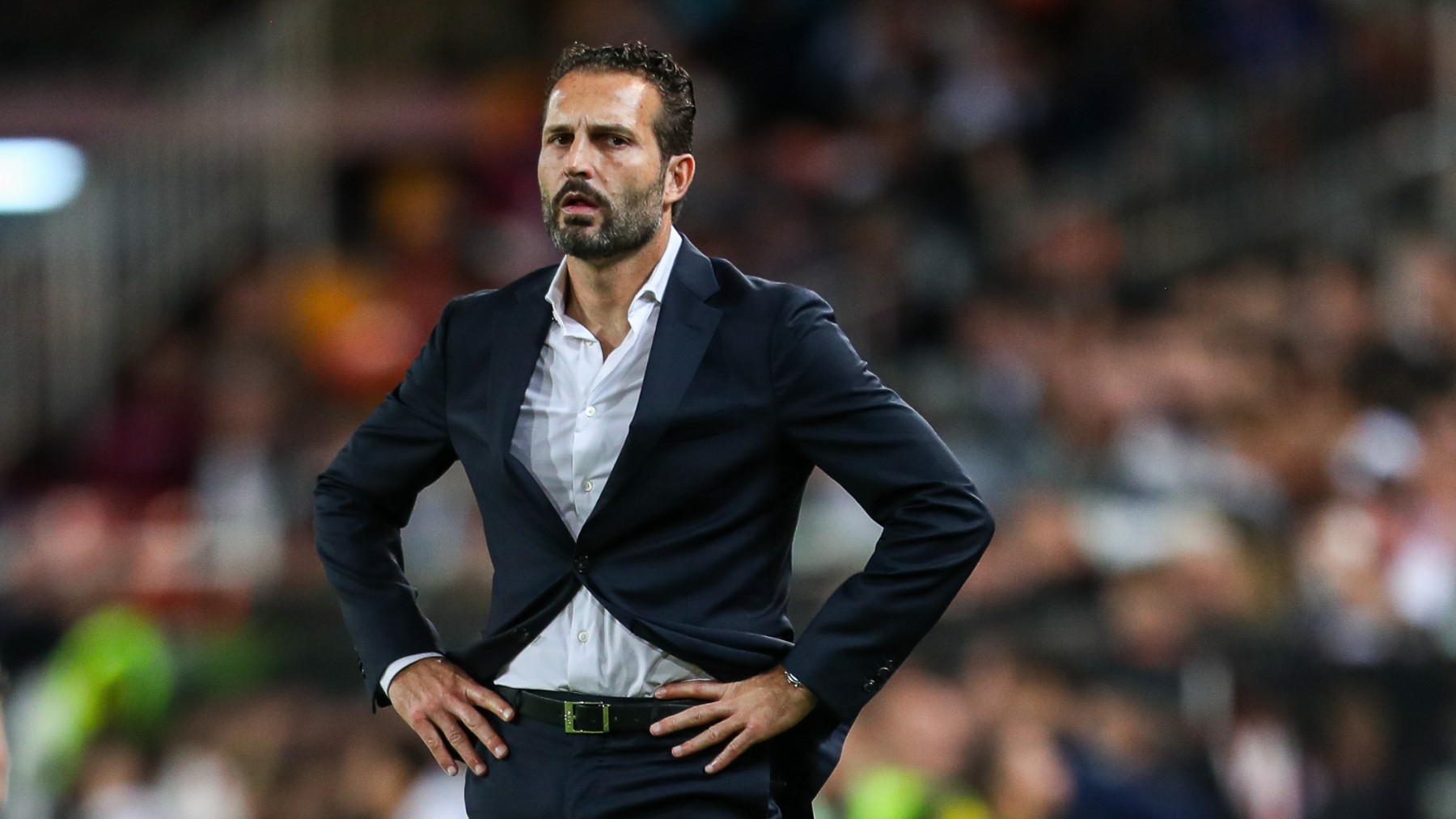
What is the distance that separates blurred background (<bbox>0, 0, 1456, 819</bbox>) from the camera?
6.23 metres

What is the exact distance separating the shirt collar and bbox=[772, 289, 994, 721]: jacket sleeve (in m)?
0.24

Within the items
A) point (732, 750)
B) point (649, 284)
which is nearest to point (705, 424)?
point (649, 284)

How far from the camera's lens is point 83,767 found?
273 inches

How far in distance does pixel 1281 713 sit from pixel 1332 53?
13.5 feet

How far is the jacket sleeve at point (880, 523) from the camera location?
9.87 feet

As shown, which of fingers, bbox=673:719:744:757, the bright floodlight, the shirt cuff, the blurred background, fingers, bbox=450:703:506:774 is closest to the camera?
fingers, bbox=673:719:744:757

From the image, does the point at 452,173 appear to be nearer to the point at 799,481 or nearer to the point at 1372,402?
the point at 1372,402

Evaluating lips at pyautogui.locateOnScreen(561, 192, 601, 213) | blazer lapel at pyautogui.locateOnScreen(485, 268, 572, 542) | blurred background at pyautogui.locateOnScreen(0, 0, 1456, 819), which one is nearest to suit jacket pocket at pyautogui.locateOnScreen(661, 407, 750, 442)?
blazer lapel at pyautogui.locateOnScreen(485, 268, 572, 542)

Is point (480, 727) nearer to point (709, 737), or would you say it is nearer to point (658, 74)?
point (709, 737)

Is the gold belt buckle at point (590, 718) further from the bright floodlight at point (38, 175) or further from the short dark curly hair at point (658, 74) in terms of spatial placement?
the bright floodlight at point (38, 175)

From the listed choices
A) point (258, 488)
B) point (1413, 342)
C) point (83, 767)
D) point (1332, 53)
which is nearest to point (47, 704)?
point (83, 767)

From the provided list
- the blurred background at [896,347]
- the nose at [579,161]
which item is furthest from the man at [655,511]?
the blurred background at [896,347]

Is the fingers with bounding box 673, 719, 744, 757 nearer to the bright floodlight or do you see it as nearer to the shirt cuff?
the shirt cuff

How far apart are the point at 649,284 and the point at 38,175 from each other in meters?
7.69
